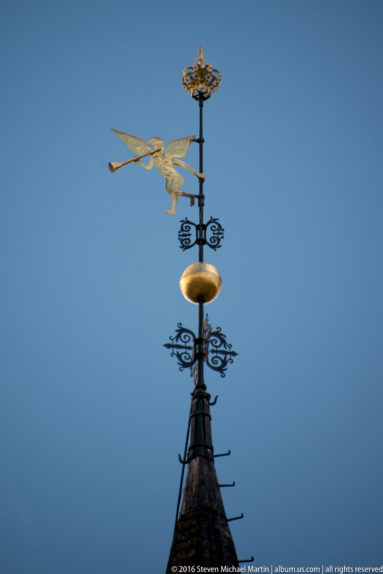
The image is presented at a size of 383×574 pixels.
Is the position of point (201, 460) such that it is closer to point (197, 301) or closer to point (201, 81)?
point (197, 301)

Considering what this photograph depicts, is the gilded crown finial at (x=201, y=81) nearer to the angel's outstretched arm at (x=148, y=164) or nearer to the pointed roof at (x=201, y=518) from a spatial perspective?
the angel's outstretched arm at (x=148, y=164)

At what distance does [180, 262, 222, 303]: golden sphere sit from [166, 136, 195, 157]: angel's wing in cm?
243

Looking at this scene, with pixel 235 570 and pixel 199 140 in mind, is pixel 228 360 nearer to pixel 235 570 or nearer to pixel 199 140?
pixel 235 570

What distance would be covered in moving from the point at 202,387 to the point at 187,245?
9.10 ft

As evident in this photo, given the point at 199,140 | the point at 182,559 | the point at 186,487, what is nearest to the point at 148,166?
the point at 199,140

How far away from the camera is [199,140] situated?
426 inches

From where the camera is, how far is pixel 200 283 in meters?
9.02

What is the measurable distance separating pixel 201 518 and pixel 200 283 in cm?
354

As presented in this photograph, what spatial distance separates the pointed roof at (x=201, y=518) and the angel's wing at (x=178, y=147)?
15.9ft

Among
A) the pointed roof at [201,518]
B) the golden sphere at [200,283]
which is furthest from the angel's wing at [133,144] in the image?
the pointed roof at [201,518]

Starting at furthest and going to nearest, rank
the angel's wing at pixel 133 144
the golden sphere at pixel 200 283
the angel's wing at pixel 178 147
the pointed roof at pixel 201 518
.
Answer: the angel's wing at pixel 178 147 → the angel's wing at pixel 133 144 → the golden sphere at pixel 200 283 → the pointed roof at pixel 201 518

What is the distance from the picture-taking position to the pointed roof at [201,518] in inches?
245

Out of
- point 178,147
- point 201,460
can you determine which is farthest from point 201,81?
point 201,460

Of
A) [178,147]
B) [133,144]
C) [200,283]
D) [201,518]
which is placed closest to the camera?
[201,518]
